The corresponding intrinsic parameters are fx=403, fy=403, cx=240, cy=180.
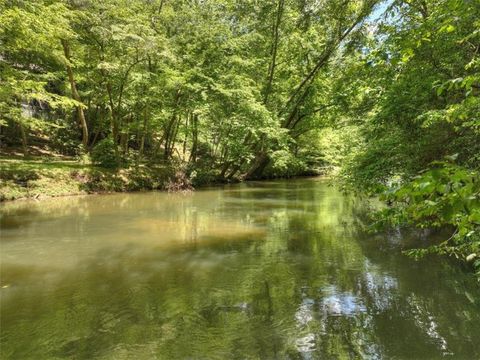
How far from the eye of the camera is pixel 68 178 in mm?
17953

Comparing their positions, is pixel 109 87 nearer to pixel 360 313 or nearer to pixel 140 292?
pixel 140 292

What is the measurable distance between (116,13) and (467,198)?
18906mm

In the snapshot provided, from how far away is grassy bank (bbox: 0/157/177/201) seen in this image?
16.2 metres

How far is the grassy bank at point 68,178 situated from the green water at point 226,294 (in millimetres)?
5576

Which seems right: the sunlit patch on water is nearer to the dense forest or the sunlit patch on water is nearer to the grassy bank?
the dense forest

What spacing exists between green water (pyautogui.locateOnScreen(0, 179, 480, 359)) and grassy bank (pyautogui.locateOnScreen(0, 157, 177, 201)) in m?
5.58

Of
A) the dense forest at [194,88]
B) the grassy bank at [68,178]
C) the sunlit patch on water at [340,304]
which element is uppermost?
the dense forest at [194,88]

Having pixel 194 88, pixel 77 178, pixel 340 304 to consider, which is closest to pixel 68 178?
pixel 77 178

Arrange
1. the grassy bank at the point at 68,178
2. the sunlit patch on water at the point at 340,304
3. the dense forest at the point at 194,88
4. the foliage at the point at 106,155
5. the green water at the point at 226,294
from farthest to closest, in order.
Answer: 1. the foliage at the point at 106,155
2. the grassy bank at the point at 68,178
3. the dense forest at the point at 194,88
4. the sunlit patch on water at the point at 340,304
5. the green water at the point at 226,294

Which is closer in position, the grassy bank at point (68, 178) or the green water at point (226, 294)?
the green water at point (226, 294)

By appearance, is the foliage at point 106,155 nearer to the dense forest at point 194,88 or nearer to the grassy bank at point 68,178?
the dense forest at point 194,88

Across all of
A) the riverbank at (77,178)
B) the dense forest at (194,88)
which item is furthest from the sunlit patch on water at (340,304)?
the riverbank at (77,178)

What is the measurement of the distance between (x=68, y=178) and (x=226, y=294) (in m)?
14.3

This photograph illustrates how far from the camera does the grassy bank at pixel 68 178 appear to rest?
16.2 m
